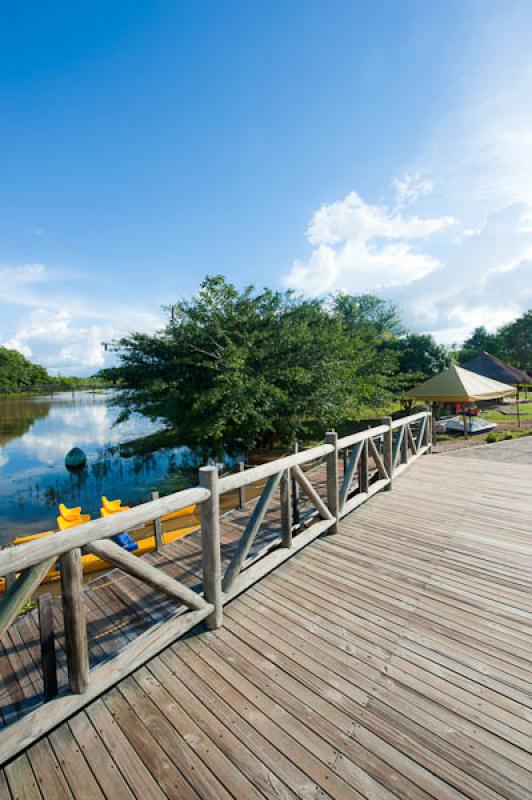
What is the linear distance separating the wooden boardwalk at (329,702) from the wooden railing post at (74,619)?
0.83 feet

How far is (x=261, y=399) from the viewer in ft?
38.6

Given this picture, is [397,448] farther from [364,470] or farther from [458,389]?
[458,389]

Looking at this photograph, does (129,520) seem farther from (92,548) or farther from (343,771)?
(343,771)

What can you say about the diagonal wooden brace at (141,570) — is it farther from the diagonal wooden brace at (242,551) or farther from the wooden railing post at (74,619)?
the diagonal wooden brace at (242,551)

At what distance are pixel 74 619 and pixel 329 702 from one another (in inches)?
60.4

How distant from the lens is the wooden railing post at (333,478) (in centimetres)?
411

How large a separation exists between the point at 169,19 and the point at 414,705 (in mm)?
11733

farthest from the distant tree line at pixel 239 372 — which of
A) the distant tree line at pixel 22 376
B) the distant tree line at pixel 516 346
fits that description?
the distant tree line at pixel 22 376

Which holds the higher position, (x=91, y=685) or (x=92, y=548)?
(x=92, y=548)

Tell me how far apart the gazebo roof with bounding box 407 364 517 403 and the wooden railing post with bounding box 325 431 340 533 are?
7664mm

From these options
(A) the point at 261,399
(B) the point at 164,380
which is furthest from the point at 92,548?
(B) the point at 164,380

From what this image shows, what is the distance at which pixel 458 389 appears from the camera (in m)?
10.3

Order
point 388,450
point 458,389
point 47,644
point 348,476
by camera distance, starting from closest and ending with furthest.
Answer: point 47,644 < point 348,476 < point 388,450 < point 458,389

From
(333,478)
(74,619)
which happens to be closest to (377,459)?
(333,478)
